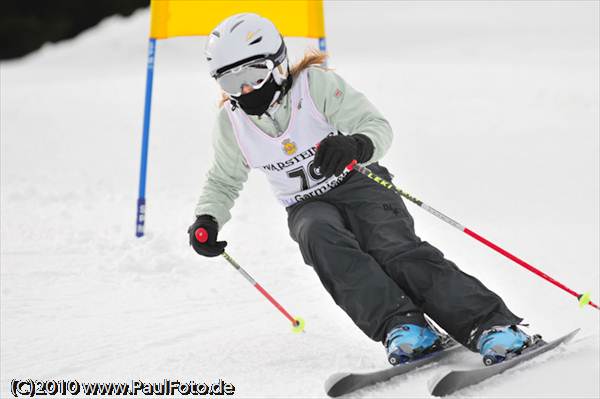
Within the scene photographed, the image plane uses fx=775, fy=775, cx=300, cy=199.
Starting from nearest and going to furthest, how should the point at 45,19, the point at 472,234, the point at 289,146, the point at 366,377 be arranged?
the point at 366,377 < the point at 472,234 < the point at 289,146 < the point at 45,19

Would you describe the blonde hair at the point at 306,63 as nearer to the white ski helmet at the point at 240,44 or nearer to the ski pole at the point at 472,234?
the white ski helmet at the point at 240,44

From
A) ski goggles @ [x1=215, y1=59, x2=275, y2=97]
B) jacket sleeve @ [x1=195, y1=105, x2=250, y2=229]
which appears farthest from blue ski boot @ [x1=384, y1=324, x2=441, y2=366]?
ski goggles @ [x1=215, y1=59, x2=275, y2=97]

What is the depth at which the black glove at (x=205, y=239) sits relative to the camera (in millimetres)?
3215

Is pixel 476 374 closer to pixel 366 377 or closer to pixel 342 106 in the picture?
pixel 366 377

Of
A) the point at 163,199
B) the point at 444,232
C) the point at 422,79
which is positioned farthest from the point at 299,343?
the point at 422,79

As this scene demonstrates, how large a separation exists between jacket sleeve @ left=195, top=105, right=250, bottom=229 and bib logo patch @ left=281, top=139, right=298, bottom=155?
0.25 m

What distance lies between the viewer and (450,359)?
9.32ft

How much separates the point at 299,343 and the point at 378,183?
2.66 ft

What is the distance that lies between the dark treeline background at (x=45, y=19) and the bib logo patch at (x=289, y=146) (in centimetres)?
1420

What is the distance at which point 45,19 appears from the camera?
1747cm

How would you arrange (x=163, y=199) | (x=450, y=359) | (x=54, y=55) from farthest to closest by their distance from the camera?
(x=54, y=55)
(x=163, y=199)
(x=450, y=359)

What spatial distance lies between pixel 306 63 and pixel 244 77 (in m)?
0.39

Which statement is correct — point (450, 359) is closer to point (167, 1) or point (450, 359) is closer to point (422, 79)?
point (167, 1)

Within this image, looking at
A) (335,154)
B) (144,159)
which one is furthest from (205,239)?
(144,159)
